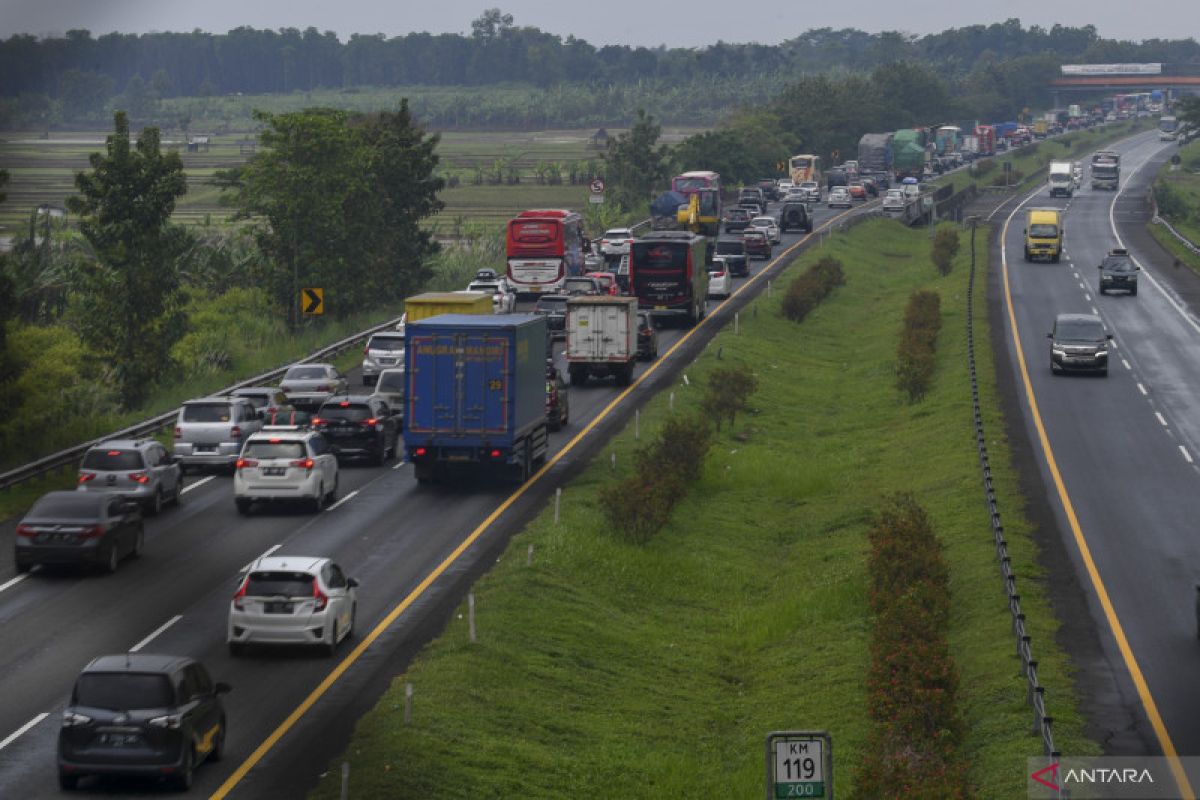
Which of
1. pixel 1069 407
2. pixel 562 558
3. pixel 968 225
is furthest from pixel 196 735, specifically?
pixel 968 225

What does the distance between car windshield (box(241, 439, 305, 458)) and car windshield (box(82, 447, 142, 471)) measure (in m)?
2.50

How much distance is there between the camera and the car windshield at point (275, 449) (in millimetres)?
40938

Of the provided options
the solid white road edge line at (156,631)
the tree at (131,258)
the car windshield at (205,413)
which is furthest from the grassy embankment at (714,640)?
the tree at (131,258)

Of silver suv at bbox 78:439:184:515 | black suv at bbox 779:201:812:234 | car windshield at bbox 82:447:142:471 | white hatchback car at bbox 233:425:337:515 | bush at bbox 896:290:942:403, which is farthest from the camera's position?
black suv at bbox 779:201:812:234

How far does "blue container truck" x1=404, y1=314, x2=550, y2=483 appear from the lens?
4288 centimetres

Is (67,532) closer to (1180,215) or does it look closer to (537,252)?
(537,252)

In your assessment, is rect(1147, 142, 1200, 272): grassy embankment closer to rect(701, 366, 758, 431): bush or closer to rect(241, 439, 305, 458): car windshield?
rect(701, 366, 758, 431): bush

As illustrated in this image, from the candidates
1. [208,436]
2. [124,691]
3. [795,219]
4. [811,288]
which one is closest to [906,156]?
[795,219]

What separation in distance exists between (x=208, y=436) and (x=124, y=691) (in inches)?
1031

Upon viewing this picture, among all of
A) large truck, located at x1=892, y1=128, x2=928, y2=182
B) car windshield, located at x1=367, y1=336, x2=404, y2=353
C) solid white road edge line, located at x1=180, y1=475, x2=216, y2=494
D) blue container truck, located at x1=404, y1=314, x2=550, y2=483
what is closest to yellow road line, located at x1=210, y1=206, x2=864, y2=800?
blue container truck, located at x1=404, y1=314, x2=550, y2=483

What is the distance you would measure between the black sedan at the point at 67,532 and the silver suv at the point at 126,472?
5668 millimetres

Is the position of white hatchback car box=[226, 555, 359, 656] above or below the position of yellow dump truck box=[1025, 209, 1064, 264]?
above

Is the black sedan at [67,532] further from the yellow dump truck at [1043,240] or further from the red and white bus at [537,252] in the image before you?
the yellow dump truck at [1043,240]

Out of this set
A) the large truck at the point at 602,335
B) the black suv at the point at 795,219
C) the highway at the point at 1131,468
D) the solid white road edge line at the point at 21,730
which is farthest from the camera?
the black suv at the point at 795,219
